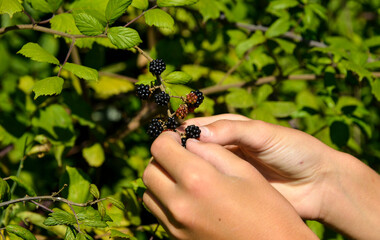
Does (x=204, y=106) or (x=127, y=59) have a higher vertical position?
(x=204, y=106)

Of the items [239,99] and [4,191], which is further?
[239,99]

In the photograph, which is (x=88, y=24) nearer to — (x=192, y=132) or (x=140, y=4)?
(x=140, y=4)

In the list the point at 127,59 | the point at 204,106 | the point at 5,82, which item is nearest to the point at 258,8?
the point at 127,59

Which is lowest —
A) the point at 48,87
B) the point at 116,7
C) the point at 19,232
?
the point at 19,232

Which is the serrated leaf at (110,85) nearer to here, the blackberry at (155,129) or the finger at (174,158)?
the blackberry at (155,129)

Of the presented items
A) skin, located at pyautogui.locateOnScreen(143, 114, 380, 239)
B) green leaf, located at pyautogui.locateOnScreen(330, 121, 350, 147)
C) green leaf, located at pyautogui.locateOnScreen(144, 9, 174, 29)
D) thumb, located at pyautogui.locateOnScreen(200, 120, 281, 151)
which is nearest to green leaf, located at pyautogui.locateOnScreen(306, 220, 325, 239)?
skin, located at pyautogui.locateOnScreen(143, 114, 380, 239)

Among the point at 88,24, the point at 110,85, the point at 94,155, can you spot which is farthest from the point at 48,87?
the point at 110,85

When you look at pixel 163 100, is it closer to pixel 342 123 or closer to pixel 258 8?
pixel 342 123
